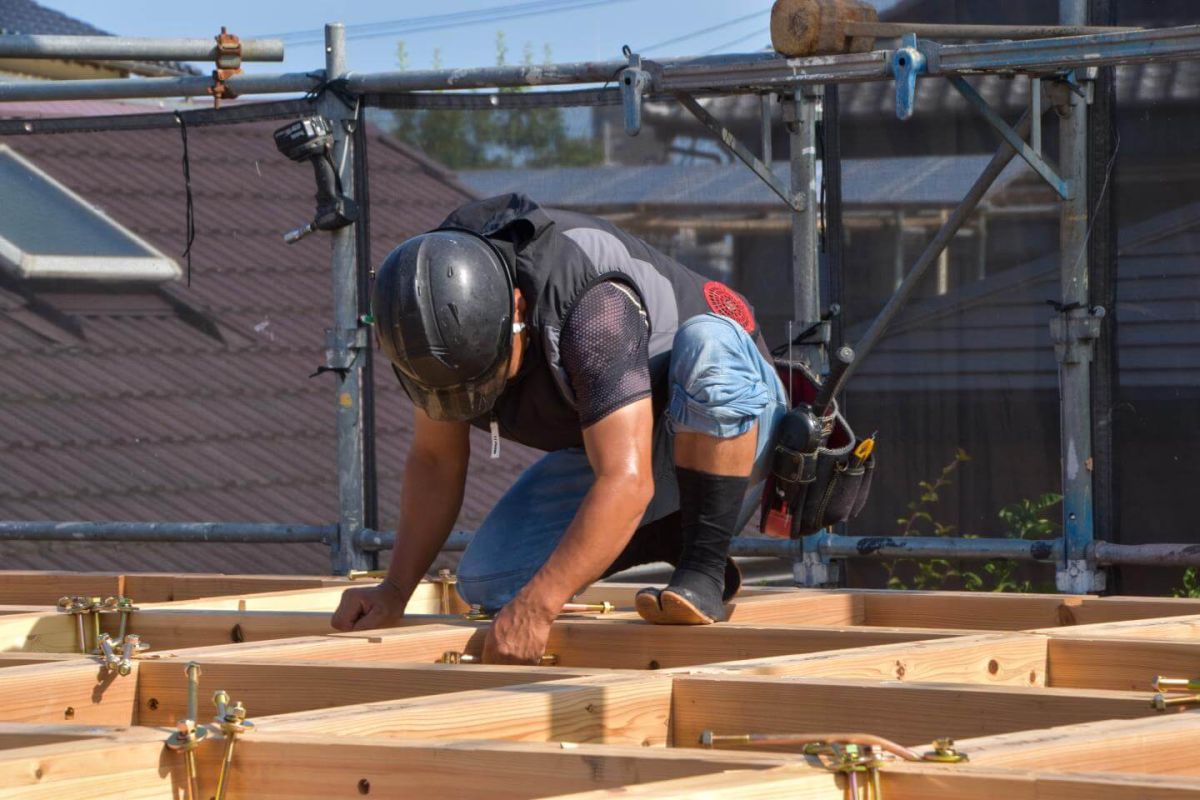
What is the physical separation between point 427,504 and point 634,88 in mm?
1935

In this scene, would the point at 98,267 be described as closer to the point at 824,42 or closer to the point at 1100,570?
the point at 824,42

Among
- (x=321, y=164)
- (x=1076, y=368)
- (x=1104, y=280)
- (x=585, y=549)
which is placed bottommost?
(x=585, y=549)

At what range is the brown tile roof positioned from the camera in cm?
624

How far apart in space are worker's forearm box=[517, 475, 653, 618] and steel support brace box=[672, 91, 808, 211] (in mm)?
2320

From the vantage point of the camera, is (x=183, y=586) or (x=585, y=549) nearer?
(x=585, y=549)

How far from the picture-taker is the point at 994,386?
512cm

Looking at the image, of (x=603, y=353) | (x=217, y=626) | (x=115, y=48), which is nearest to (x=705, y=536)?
(x=603, y=353)

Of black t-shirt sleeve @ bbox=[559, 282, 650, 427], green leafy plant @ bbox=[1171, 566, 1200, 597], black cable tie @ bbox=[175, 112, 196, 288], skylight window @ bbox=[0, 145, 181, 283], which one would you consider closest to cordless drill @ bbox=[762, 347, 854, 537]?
black t-shirt sleeve @ bbox=[559, 282, 650, 427]

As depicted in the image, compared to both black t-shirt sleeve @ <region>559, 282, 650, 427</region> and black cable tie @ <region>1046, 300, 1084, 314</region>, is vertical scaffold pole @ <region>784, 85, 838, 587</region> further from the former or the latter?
black t-shirt sleeve @ <region>559, 282, 650, 427</region>

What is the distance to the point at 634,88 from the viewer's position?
5043 mm

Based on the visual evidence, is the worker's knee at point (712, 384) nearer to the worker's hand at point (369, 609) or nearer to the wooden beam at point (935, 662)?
the wooden beam at point (935, 662)

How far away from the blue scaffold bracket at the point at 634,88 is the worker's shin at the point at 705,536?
2042 mm

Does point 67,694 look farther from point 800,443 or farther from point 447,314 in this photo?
point 800,443

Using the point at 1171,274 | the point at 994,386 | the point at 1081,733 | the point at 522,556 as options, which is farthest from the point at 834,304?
the point at 1081,733
